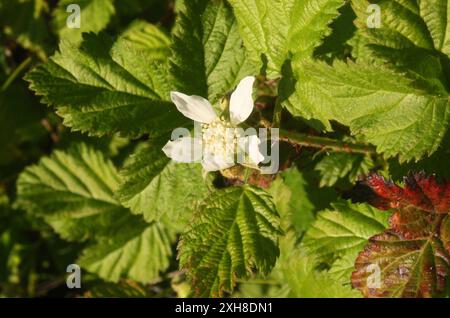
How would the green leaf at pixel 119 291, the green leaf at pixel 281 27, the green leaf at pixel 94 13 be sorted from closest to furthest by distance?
the green leaf at pixel 281 27 < the green leaf at pixel 119 291 < the green leaf at pixel 94 13

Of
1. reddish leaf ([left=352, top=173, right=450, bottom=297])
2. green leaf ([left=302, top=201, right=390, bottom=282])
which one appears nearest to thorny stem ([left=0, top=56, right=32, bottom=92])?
green leaf ([left=302, top=201, right=390, bottom=282])

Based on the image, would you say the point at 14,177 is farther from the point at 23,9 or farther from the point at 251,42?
the point at 251,42

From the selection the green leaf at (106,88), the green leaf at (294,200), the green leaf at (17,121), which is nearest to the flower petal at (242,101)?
the green leaf at (106,88)

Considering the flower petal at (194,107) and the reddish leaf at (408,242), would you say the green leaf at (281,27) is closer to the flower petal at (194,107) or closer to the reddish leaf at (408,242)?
the flower petal at (194,107)

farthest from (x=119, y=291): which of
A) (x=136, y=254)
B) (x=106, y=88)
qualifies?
(x=106, y=88)

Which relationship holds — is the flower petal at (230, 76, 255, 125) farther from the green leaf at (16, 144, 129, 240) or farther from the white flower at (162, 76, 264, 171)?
the green leaf at (16, 144, 129, 240)

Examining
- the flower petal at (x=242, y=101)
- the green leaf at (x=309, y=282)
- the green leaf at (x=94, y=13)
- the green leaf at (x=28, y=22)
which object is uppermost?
the green leaf at (x=28, y=22)
